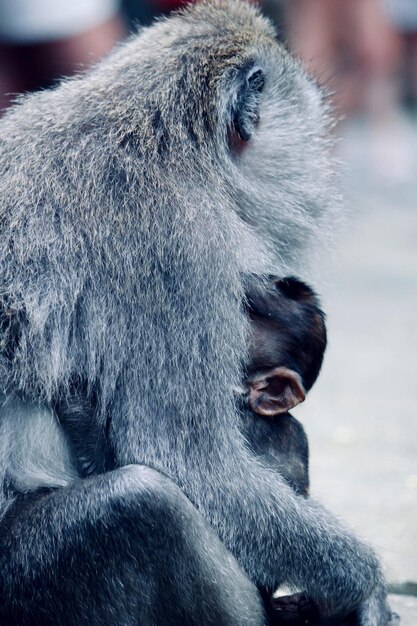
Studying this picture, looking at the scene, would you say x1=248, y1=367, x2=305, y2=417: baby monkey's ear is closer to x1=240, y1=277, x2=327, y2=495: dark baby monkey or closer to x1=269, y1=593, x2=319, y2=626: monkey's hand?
x1=240, y1=277, x2=327, y2=495: dark baby monkey

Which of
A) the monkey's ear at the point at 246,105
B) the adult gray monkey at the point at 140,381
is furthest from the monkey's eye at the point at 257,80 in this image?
the adult gray monkey at the point at 140,381

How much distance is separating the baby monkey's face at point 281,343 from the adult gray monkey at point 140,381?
0.15 m

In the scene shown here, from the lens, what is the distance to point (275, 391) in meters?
4.13

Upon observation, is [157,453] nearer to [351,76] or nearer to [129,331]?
[129,331]

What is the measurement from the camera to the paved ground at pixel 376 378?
5207 mm

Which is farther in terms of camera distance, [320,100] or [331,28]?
[331,28]

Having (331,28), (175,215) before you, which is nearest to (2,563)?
(175,215)

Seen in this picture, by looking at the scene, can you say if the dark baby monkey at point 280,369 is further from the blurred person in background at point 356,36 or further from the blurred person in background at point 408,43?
the blurred person in background at point 408,43

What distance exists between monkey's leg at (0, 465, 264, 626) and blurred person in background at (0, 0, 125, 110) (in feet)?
15.5

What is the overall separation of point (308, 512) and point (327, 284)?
1.35 meters

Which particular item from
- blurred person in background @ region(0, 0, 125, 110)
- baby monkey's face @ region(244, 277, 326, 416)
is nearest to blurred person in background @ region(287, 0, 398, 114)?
blurred person in background @ region(0, 0, 125, 110)

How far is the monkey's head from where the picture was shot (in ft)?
13.1

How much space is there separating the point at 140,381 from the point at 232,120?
0.99m

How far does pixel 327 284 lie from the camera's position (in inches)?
199
